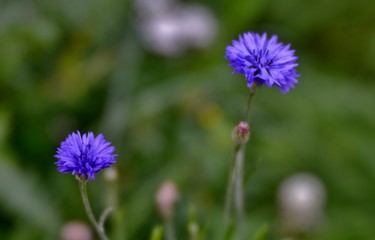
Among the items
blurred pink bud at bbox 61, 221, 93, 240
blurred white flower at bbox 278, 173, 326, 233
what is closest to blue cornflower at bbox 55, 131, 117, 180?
blurred pink bud at bbox 61, 221, 93, 240

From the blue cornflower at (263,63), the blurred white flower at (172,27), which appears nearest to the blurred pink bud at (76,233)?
the blue cornflower at (263,63)

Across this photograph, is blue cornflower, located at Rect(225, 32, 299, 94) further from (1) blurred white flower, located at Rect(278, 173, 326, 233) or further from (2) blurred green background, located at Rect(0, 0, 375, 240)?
(1) blurred white flower, located at Rect(278, 173, 326, 233)

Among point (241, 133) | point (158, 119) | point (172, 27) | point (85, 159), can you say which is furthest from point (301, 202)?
point (85, 159)

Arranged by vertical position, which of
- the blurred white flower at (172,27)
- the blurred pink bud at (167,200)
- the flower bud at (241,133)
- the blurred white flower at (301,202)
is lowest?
the flower bud at (241,133)

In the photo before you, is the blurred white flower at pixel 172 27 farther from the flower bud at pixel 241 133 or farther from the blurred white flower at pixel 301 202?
the flower bud at pixel 241 133

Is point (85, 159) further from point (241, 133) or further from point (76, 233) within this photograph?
point (76, 233)


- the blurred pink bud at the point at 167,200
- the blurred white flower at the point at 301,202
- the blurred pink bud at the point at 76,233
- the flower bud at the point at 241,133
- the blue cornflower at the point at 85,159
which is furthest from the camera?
the blurred white flower at the point at 301,202

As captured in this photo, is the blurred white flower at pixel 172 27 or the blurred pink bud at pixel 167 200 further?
the blurred white flower at pixel 172 27

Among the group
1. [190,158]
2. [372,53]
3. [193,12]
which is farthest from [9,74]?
[372,53]
